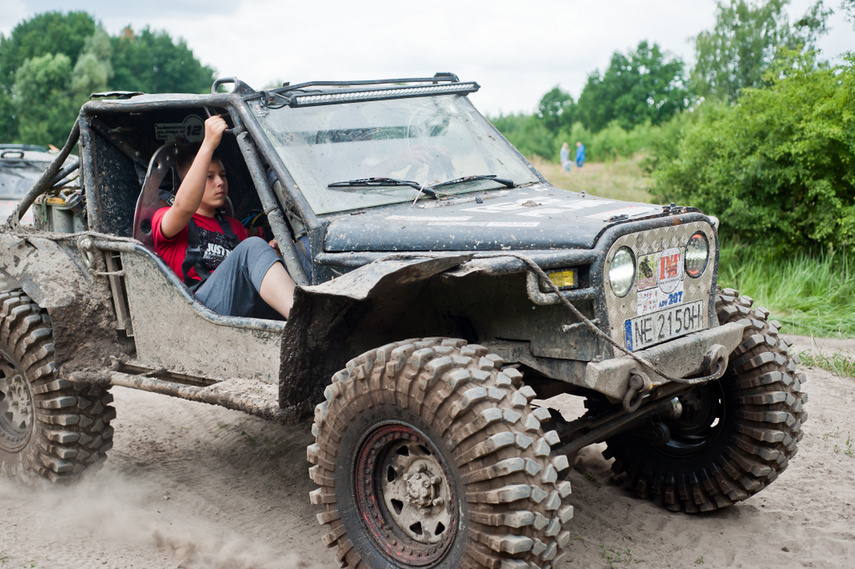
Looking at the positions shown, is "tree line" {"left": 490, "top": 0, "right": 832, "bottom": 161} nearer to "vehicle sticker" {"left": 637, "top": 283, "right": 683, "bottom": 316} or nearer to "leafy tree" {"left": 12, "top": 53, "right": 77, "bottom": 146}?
"vehicle sticker" {"left": 637, "top": 283, "right": 683, "bottom": 316}

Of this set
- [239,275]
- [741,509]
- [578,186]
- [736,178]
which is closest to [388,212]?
[239,275]

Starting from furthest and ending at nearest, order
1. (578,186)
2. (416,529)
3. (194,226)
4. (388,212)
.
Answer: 1. (578,186)
2. (194,226)
3. (388,212)
4. (416,529)

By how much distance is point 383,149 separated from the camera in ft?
13.8

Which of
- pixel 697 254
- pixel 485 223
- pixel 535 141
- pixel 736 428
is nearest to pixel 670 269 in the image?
pixel 697 254

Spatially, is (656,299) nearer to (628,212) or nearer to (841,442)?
(628,212)

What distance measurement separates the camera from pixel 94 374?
14.4 ft

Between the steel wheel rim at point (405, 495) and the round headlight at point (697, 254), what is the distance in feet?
4.61

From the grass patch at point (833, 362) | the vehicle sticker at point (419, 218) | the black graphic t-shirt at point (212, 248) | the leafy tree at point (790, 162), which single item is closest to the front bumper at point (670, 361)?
the vehicle sticker at point (419, 218)

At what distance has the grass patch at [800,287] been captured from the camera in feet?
27.0

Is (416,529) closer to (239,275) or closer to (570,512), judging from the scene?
(570,512)

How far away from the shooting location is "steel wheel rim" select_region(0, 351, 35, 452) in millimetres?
4793

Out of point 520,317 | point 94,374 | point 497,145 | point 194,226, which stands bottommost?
point 94,374

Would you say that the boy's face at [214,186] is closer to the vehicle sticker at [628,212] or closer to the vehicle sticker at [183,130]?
the vehicle sticker at [183,130]

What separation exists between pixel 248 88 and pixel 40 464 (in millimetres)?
2508
